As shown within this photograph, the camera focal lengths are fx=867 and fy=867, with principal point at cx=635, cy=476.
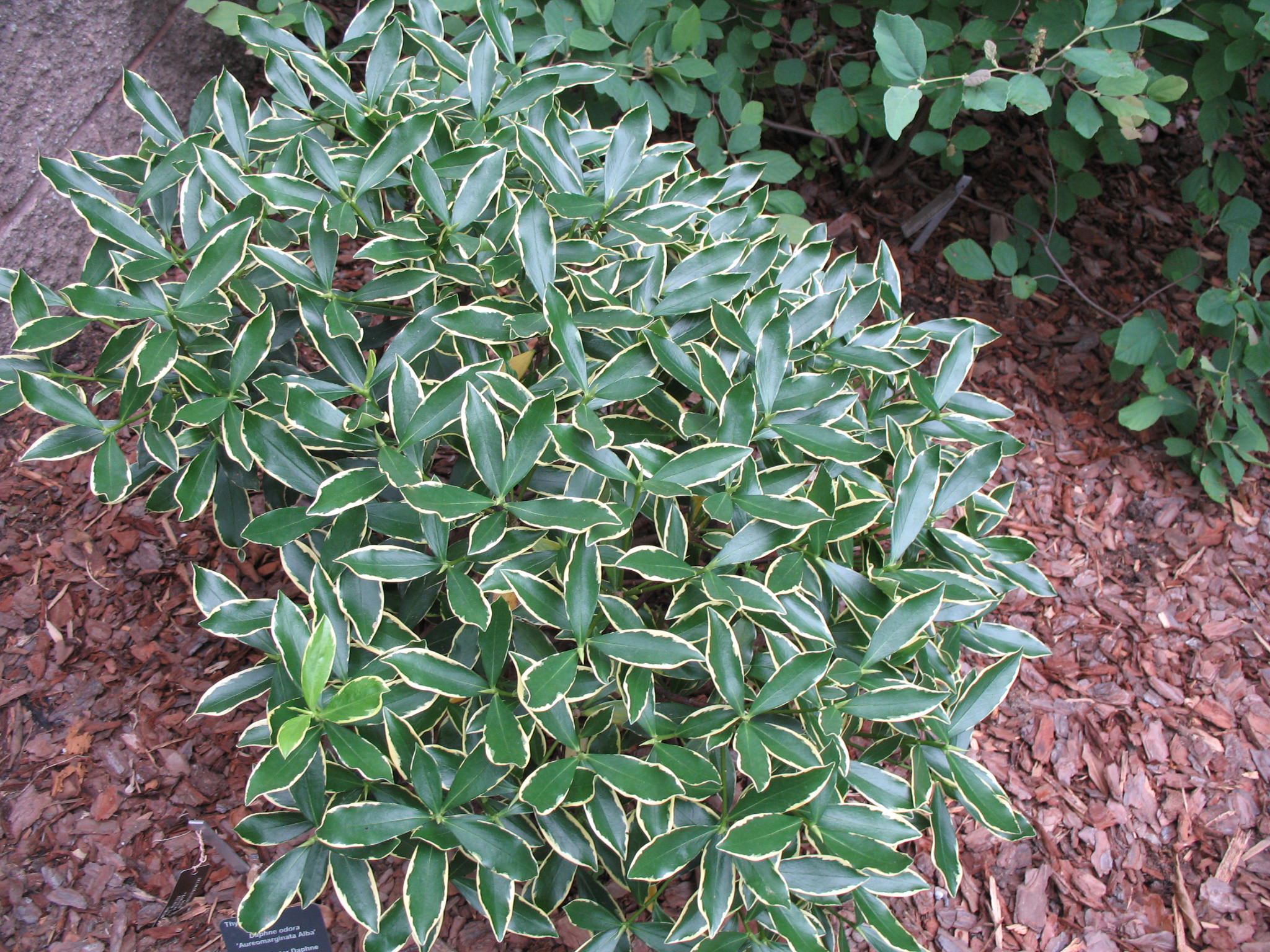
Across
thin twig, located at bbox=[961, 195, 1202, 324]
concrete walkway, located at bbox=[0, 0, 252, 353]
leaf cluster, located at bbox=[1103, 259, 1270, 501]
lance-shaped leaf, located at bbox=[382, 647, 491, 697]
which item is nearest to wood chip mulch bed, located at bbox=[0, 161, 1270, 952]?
leaf cluster, located at bbox=[1103, 259, 1270, 501]

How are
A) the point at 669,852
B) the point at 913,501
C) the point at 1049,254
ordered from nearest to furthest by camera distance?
the point at 669,852
the point at 913,501
the point at 1049,254

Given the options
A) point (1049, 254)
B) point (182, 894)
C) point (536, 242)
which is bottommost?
point (1049, 254)

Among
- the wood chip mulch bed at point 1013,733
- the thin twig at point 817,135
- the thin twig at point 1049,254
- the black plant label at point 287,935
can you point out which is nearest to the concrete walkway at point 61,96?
the wood chip mulch bed at point 1013,733

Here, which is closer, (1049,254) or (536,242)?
(536,242)

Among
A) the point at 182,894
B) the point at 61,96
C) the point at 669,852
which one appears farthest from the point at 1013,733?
the point at 61,96

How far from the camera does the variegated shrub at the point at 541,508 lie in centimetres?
112

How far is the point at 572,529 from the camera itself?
111 cm

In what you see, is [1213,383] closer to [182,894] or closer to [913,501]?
[913,501]

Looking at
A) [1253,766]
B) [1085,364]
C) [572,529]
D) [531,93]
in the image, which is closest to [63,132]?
[531,93]

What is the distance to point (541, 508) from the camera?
3.73 feet

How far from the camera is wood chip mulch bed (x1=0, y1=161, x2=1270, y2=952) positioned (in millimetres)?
1649

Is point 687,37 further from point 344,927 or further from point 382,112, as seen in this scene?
point 344,927

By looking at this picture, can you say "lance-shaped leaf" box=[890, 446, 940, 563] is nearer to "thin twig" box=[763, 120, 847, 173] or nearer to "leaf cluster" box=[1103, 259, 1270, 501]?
"leaf cluster" box=[1103, 259, 1270, 501]

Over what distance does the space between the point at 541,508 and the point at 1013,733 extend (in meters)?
1.52
